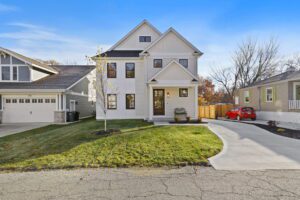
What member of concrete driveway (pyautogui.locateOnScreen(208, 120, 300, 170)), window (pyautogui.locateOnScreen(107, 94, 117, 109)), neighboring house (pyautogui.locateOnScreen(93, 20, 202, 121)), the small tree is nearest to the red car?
neighboring house (pyautogui.locateOnScreen(93, 20, 202, 121))

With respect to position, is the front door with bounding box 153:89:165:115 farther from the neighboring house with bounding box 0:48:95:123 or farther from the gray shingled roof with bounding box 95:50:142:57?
the neighboring house with bounding box 0:48:95:123

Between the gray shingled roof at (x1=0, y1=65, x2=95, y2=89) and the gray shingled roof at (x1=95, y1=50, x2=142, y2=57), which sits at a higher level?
the gray shingled roof at (x1=95, y1=50, x2=142, y2=57)

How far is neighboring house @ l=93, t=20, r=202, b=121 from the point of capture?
15.5 metres

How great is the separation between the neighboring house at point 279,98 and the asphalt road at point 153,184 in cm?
1301

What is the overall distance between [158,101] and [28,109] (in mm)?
12538

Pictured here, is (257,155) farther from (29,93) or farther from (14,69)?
(14,69)

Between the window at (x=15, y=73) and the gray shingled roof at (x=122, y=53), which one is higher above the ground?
the gray shingled roof at (x=122, y=53)

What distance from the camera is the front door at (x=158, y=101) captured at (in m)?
15.6

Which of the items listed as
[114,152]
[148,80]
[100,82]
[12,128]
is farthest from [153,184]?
[12,128]

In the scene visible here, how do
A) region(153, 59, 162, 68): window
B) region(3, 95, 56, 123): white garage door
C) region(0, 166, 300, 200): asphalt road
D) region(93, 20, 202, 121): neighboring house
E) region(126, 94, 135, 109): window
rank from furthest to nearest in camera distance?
1. region(3, 95, 56, 123): white garage door
2. region(126, 94, 135, 109): window
3. region(153, 59, 162, 68): window
4. region(93, 20, 202, 121): neighboring house
5. region(0, 166, 300, 200): asphalt road

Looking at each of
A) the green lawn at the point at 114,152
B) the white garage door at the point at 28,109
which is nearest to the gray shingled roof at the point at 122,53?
the white garage door at the point at 28,109

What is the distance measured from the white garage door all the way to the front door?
9.84 meters

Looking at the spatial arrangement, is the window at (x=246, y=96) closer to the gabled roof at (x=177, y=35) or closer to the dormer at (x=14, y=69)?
the gabled roof at (x=177, y=35)

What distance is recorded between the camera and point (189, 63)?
1605cm
